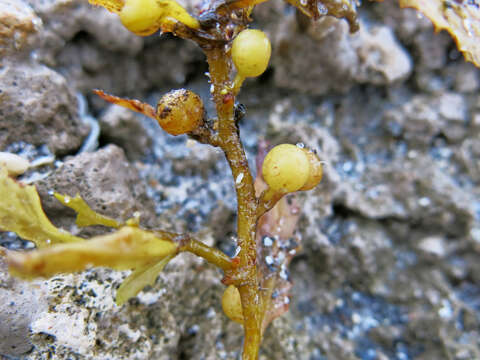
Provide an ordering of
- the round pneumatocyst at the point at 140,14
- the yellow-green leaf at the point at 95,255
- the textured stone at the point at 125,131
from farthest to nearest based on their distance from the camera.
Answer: the textured stone at the point at 125,131, the round pneumatocyst at the point at 140,14, the yellow-green leaf at the point at 95,255

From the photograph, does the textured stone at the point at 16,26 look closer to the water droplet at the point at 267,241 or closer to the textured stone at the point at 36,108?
the textured stone at the point at 36,108

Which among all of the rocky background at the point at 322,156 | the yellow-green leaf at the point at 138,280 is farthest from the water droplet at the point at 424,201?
the yellow-green leaf at the point at 138,280

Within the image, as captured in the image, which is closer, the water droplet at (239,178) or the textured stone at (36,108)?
the water droplet at (239,178)

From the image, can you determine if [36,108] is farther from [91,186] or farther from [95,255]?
[95,255]

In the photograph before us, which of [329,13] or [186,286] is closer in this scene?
[329,13]

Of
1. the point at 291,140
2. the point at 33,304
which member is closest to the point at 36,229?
the point at 33,304

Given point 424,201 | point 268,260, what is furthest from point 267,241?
point 424,201

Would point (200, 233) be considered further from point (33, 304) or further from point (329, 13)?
point (329, 13)
